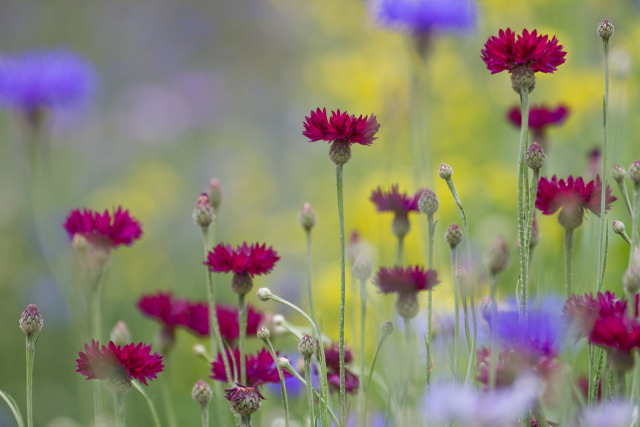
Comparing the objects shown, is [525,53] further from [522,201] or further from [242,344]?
[242,344]

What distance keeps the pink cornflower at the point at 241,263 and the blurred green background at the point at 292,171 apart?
0.25m

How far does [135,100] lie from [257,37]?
1873mm

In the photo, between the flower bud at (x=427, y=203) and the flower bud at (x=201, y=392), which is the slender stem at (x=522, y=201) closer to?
the flower bud at (x=427, y=203)

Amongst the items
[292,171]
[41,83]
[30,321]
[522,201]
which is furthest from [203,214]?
[292,171]

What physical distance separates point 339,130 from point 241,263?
145 mm

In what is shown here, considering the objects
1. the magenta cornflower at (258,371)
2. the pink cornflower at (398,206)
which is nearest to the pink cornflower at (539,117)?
the pink cornflower at (398,206)

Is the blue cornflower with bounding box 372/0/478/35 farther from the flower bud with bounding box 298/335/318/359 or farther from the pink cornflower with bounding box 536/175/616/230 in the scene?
the flower bud with bounding box 298/335/318/359

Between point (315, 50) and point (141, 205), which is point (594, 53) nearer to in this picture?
point (315, 50)

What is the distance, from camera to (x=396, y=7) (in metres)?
A: 1.45

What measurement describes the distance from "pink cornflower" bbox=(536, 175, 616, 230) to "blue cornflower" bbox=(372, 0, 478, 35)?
87 centimetres

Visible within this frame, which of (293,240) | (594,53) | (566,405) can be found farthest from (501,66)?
(594,53)

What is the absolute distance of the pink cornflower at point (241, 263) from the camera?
25.7 inches

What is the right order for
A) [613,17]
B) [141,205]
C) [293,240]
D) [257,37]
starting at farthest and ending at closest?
[257,37] < [141,205] < [293,240] < [613,17]

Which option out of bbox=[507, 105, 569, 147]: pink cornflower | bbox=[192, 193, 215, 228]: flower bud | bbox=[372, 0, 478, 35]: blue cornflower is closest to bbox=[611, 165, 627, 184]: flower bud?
bbox=[507, 105, 569, 147]: pink cornflower
